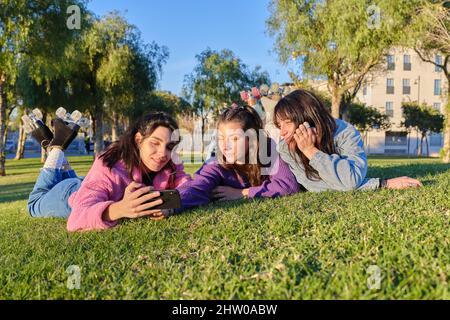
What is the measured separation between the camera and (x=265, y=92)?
6410 millimetres

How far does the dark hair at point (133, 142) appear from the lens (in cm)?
297

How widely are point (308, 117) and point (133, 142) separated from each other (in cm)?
148

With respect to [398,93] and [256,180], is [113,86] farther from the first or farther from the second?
[398,93]

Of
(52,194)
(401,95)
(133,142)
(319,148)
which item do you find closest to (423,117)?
(401,95)

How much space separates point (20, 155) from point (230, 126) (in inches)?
1279

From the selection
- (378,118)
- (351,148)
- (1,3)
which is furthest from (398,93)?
(351,148)

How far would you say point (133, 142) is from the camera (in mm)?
3082

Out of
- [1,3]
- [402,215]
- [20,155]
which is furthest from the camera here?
[20,155]

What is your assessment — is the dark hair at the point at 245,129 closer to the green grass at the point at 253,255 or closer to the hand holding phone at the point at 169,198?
the green grass at the point at 253,255

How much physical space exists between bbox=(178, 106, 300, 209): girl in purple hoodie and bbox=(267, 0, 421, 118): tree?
12068 millimetres

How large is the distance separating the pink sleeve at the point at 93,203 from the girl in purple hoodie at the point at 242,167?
0.71 metres

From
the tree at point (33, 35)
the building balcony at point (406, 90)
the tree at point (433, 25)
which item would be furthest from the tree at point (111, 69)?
the building balcony at point (406, 90)

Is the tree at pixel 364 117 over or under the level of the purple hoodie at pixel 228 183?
over

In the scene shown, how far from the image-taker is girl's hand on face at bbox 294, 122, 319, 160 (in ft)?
10.6
